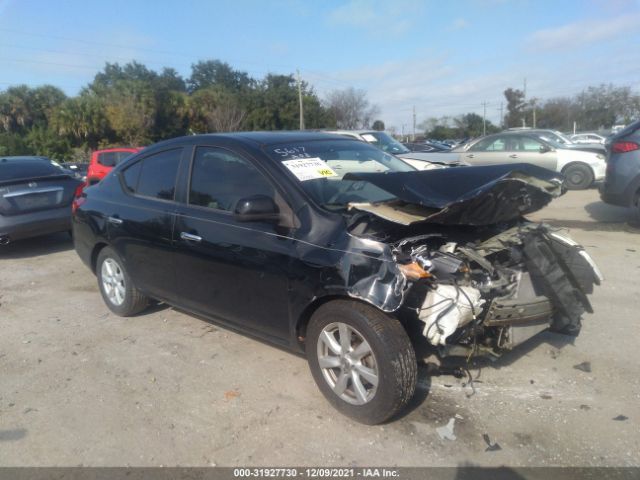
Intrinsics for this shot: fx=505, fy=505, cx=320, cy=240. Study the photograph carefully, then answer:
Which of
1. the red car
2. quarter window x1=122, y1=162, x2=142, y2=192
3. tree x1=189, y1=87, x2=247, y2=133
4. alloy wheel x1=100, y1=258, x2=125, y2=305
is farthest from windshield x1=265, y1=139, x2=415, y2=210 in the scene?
tree x1=189, y1=87, x2=247, y2=133

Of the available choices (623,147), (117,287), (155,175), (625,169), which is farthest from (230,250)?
(623,147)

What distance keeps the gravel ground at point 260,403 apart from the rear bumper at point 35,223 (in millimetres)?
3082

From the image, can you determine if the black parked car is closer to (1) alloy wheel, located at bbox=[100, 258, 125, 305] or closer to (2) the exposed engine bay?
(1) alloy wheel, located at bbox=[100, 258, 125, 305]

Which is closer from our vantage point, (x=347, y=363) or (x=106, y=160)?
(x=347, y=363)

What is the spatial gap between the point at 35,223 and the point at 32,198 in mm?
446

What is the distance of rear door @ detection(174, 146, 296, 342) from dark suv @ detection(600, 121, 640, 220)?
675 centimetres

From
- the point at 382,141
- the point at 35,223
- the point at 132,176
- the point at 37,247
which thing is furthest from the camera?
the point at 382,141

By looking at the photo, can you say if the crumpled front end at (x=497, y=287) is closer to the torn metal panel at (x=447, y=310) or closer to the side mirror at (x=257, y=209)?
the torn metal panel at (x=447, y=310)

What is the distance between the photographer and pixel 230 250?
3590 mm

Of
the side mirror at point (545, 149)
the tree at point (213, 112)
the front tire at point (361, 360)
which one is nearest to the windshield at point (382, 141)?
the side mirror at point (545, 149)

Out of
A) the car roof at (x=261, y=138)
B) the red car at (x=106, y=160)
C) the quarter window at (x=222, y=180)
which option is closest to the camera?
the quarter window at (x=222, y=180)

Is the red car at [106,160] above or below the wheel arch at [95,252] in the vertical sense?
above

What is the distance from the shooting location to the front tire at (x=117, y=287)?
481 cm

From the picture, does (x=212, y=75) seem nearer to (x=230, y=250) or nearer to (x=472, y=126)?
(x=472, y=126)
